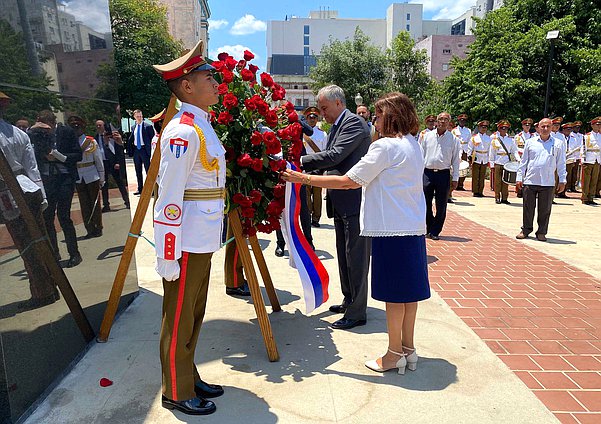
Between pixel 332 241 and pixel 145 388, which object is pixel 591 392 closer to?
pixel 145 388

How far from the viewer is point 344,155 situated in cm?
402

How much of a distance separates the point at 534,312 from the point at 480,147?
30.7ft

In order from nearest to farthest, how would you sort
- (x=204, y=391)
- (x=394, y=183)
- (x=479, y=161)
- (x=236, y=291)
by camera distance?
(x=204, y=391), (x=394, y=183), (x=236, y=291), (x=479, y=161)

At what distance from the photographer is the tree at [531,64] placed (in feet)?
62.6

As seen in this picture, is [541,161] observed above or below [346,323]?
above

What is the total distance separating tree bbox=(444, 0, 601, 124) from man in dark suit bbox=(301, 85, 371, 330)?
1740 centimetres

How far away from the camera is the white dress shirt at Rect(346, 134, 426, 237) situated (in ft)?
10.4

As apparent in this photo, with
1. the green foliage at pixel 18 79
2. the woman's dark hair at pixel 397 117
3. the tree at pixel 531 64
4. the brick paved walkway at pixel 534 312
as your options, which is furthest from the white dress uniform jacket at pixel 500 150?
the green foliage at pixel 18 79

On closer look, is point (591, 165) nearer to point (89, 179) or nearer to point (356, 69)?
point (89, 179)

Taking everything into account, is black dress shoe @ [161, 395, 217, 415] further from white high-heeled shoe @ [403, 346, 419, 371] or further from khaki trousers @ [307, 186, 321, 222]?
khaki trousers @ [307, 186, 321, 222]

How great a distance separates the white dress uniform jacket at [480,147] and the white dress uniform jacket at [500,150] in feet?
0.44

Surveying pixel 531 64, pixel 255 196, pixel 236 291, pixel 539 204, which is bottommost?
pixel 236 291

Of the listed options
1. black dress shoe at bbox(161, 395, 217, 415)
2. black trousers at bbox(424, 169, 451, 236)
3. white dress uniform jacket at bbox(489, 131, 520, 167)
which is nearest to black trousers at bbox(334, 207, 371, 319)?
black dress shoe at bbox(161, 395, 217, 415)


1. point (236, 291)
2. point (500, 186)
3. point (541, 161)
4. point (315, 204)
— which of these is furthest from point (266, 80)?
point (500, 186)
